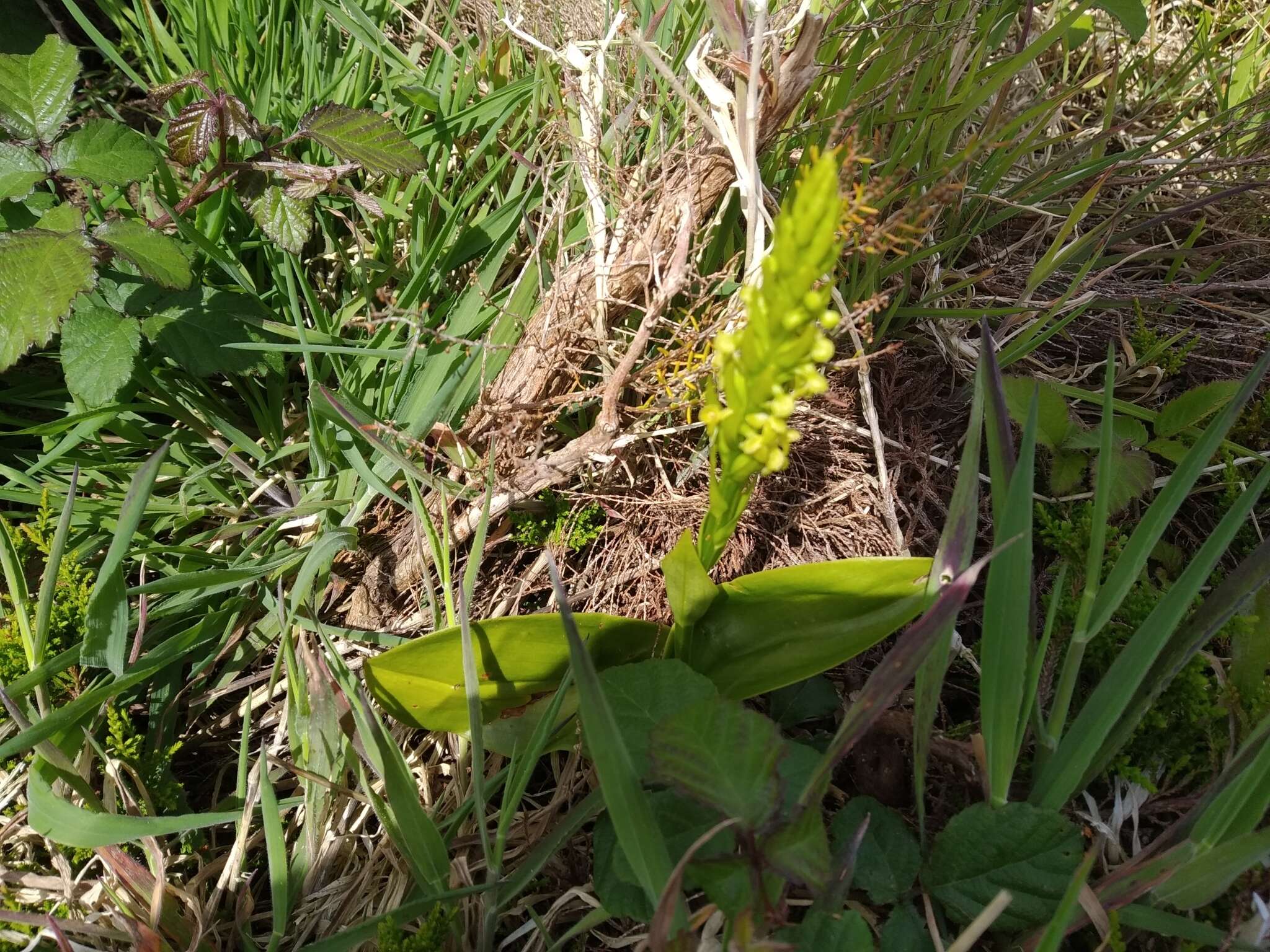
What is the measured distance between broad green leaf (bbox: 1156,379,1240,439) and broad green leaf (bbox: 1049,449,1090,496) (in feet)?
0.46

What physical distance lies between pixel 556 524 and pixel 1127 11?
1.08 meters

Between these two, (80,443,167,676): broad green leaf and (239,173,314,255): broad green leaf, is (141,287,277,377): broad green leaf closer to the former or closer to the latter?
(239,173,314,255): broad green leaf

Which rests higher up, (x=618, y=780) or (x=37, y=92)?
(x=37, y=92)

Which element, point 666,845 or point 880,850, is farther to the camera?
point 880,850

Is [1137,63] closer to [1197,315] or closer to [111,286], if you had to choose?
[1197,315]

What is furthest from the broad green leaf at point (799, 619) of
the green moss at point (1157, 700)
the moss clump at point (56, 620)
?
the moss clump at point (56, 620)

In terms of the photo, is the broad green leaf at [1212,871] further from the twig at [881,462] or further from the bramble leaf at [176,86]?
the bramble leaf at [176,86]

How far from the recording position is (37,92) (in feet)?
3.74

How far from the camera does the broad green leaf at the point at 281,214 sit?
46.7 inches

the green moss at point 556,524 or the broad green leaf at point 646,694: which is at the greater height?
the broad green leaf at point 646,694

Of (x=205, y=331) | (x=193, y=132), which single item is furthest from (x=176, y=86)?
(x=205, y=331)

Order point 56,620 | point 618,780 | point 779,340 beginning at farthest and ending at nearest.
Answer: point 56,620 < point 618,780 < point 779,340

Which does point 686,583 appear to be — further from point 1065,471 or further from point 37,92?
point 37,92

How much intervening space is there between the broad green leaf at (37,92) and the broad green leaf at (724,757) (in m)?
1.12
